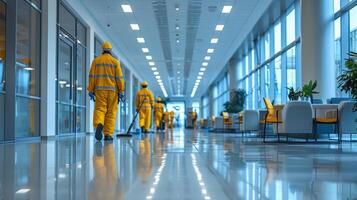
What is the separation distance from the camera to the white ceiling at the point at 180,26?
14430mm

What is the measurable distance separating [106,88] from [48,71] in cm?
321

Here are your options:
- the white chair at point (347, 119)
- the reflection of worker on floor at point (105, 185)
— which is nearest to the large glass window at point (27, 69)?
the white chair at point (347, 119)

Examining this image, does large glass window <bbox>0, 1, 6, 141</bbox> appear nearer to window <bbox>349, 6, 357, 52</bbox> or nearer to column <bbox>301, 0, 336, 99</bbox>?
column <bbox>301, 0, 336, 99</bbox>

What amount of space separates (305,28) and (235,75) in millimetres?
14679

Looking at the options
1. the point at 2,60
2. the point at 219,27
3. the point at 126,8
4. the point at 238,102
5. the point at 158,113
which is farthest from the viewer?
the point at 238,102

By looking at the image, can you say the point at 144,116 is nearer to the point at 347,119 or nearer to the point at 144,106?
the point at 144,106

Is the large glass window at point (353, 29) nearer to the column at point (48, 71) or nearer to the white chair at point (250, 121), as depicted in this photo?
the white chair at point (250, 121)

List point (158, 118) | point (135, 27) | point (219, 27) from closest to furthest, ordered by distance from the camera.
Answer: point (135, 27) < point (219, 27) < point (158, 118)

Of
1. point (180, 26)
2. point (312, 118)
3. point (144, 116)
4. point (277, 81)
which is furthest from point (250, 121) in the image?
point (277, 81)

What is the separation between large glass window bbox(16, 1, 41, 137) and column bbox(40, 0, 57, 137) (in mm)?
140

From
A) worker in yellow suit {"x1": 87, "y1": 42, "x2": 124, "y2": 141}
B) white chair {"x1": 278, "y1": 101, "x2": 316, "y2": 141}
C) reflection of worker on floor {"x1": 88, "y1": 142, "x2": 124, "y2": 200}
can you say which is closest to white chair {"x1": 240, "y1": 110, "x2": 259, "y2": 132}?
white chair {"x1": 278, "y1": 101, "x2": 316, "y2": 141}

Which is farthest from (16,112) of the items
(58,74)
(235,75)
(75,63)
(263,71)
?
(235,75)

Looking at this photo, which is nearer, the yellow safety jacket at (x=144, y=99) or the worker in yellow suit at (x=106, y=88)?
the worker in yellow suit at (x=106, y=88)

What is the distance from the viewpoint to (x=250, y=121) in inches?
444
